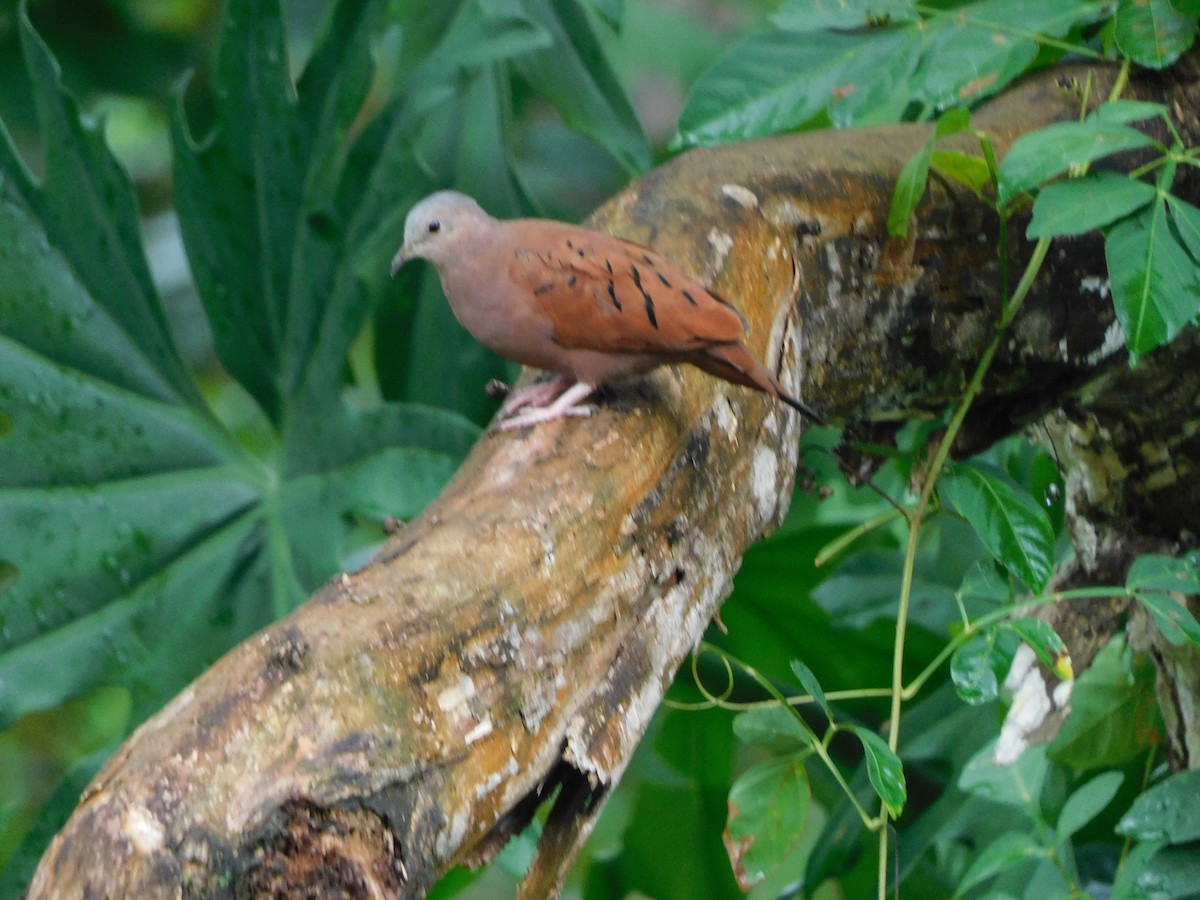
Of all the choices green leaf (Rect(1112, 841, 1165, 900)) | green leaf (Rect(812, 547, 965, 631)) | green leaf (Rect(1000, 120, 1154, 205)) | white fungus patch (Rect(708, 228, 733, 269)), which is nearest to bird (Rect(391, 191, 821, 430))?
white fungus patch (Rect(708, 228, 733, 269))

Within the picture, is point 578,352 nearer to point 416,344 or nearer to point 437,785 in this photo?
point 437,785

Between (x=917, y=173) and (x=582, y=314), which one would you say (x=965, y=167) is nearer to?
(x=917, y=173)

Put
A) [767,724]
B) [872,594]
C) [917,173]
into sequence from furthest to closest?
[872,594] → [917,173] → [767,724]

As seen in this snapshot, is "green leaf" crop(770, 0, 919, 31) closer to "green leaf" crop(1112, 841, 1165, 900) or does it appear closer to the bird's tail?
the bird's tail

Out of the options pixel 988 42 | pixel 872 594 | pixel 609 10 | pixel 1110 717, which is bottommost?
pixel 872 594

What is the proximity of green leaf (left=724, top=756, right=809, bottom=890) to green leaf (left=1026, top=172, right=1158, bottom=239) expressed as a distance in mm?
698

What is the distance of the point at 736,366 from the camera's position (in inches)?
52.3

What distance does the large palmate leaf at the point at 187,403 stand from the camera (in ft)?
6.72

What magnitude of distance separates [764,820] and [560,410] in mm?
539

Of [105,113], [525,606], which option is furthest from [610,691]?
[105,113]

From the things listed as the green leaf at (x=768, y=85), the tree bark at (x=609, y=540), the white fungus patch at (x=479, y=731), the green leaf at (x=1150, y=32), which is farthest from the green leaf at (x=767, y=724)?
the green leaf at (x=1150, y=32)

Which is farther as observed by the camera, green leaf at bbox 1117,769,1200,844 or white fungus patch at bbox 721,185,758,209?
white fungus patch at bbox 721,185,758,209

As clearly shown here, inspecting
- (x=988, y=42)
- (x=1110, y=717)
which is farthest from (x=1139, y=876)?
(x=988, y=42)

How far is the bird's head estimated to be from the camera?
1.66 metres
